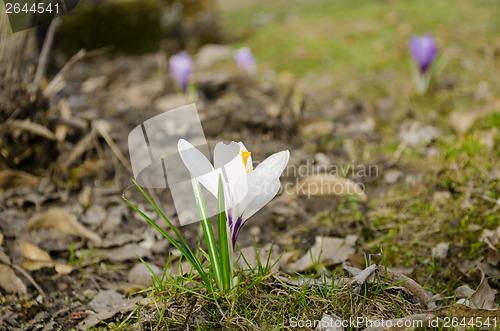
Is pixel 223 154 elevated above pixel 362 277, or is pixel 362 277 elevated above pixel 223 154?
pixel 223 154

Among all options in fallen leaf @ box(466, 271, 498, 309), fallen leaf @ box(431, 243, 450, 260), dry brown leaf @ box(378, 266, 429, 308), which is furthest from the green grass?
dry brown leaf @ box(378, 266, 429, 308)

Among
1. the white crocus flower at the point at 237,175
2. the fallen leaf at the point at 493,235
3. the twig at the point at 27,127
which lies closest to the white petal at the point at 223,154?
the white crocus flower at the point at 237,175

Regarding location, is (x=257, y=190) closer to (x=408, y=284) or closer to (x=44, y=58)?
(x=408, y=284)

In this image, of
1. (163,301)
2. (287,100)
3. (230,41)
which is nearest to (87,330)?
(163,301)

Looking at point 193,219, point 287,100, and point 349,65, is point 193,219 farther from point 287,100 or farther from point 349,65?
point 349,65

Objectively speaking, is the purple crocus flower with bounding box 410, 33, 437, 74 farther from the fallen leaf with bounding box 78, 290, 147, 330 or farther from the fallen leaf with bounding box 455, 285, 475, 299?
the fallen leaf with bounding box 78, 290, 147, 330

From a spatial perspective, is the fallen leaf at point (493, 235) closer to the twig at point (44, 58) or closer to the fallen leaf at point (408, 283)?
the fallen leaf at point (408, 283)

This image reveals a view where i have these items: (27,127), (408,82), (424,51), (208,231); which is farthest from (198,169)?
(408,82)
